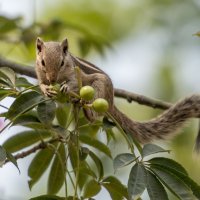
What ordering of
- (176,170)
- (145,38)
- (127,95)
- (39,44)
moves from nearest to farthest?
(176,170)
(39,44)
(127,95)
(145,38)

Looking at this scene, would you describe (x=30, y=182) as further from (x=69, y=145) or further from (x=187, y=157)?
(x=187, y=157)

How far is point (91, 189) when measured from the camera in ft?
8.96

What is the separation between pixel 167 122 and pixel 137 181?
137 cm

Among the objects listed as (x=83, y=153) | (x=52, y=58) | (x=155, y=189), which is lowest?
(x=155, y=189)

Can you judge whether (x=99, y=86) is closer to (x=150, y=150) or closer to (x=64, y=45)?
(x=64, y=45)

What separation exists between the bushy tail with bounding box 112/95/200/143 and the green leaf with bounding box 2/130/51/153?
2.27 feet

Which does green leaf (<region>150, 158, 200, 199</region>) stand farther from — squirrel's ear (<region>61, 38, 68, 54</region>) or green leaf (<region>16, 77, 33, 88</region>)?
squirrel's ear (<region>61, 38, 68, 54</region>)

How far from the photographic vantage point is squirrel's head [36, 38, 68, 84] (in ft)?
10.3

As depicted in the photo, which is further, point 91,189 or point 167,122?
point 167,122

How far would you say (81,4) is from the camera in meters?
7.73

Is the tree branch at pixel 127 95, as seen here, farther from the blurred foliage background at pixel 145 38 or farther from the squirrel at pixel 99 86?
the blurred foliage background at pixel 145 38

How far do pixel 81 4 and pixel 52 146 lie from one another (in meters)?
5.00

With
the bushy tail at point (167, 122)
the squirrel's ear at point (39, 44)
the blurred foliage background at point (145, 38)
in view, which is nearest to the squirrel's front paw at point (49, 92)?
the squirrel's ear at point (39, 44)

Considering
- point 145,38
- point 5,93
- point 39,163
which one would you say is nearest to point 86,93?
point 5,93
